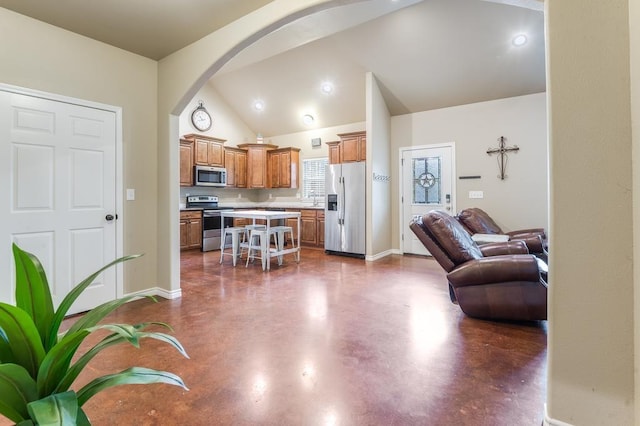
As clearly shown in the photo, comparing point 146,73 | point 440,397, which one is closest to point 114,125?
point 146,73

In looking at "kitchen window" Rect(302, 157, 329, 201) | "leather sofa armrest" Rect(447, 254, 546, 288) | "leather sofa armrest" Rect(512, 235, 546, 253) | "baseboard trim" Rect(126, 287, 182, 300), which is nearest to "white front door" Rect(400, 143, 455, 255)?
"leather sofa armrest" Rect(512, 235, 546, 253)

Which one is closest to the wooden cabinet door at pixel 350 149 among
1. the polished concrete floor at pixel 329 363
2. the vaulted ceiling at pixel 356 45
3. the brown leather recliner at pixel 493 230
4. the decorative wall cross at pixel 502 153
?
the vaulted ceiling at pixel 356 45

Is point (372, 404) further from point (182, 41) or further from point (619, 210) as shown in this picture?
point (182, 41)

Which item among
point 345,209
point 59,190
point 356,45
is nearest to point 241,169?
point 345,209

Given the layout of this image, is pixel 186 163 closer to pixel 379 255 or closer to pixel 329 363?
pixel 379 255

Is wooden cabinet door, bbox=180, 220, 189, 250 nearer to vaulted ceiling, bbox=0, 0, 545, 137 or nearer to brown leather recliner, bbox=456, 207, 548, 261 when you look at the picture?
vaulted ceiling, bbox=0, 0, 545, 137

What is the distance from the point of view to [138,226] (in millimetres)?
3580

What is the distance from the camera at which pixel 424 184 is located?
6.18 metres

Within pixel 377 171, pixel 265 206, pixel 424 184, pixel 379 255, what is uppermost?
pixel 377 171

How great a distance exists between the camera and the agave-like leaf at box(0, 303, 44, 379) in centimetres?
73

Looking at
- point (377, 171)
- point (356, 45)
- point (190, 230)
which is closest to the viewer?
point (356, 45)

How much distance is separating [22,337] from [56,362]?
10cm

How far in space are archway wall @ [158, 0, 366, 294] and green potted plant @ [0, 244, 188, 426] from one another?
2.62 metres

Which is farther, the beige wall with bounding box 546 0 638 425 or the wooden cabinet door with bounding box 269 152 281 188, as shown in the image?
the wooden cabinet door with bounding box 269 152 281 188
